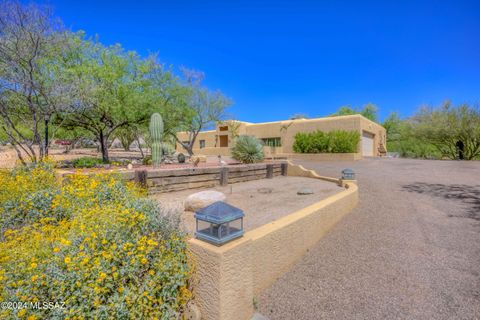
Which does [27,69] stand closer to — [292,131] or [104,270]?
[104,270]

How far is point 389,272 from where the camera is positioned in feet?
10.2

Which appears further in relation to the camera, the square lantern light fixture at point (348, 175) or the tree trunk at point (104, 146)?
the tree trunk at point (104, 146)

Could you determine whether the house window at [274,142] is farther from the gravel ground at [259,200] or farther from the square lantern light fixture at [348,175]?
the gravel ground at [259,200]

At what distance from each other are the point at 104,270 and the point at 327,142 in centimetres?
2076

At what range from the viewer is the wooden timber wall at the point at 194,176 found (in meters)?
5.79

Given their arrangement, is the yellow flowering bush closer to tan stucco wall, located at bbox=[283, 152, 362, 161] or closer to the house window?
tan stucco wall, located at bbox=[283, 152, 362, 161]

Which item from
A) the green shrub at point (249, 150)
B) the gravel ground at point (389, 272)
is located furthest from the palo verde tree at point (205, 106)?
the gravel ground at point (389, 272)

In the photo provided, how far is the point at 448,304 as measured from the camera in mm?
2512

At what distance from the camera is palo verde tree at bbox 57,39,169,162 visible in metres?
8.99

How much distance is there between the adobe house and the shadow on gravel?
34.0 feet

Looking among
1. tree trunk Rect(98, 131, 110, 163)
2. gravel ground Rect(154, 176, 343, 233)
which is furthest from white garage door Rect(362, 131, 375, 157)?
tree trunk Rect(98, 131, 110, 163)

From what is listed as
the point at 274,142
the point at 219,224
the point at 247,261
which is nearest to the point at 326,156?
the point at 274,142

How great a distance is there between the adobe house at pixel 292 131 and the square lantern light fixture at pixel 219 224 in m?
17.4

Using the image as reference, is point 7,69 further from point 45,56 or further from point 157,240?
point 157,240
